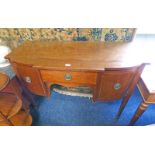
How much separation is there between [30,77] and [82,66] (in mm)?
442

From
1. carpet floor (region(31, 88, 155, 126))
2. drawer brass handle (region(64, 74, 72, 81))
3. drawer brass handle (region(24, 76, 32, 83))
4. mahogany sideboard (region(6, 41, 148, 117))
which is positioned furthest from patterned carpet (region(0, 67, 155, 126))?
drawer brass handle (region(64, 74, 72, 81))

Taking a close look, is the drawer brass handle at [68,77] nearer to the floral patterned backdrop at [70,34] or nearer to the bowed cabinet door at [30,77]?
the bowed cabinet door at [30,77]

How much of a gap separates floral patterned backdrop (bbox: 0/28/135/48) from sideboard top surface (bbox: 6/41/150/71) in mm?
63

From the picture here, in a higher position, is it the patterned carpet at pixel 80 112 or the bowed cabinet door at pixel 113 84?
the bowed cabinet door at pixel 113 84

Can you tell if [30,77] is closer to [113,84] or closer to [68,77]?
[68,77]

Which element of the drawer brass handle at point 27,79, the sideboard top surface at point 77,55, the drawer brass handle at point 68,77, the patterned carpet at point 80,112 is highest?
the sideboard top surface at point 77,55

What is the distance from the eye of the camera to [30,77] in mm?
1032

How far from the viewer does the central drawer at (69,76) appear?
890 mm

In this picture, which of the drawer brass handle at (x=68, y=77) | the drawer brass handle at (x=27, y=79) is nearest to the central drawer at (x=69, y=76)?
the drawer brass handle at (x=68, y=77)

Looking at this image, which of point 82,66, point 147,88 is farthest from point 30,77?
point 147,88

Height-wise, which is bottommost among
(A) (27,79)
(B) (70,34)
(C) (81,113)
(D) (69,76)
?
(C) (81,113)

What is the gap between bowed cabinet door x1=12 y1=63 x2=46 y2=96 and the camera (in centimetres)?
96
